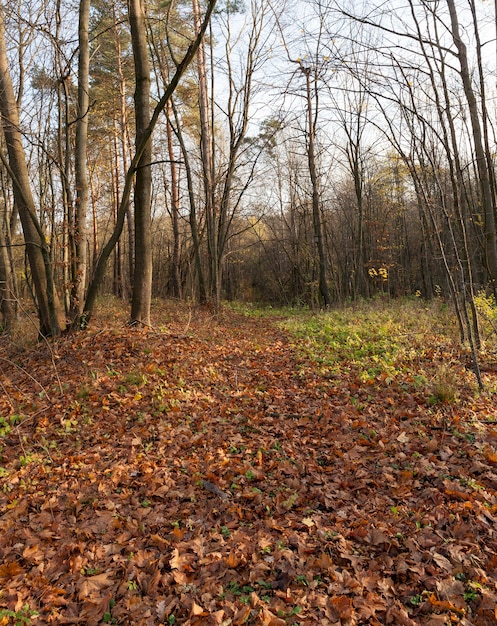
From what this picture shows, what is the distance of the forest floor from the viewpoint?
2.54 metres

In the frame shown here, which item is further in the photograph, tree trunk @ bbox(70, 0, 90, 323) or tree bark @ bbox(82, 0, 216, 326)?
tree trunk @ bbox(70, 0, 90, 323)

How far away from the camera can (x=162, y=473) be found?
404 cm

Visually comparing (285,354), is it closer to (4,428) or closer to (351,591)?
(4,428)

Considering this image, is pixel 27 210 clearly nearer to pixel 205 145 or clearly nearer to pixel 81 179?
pixel 81 179

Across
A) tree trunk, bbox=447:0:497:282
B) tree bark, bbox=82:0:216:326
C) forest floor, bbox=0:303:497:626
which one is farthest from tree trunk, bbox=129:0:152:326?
tree trunk, bbox=447:0:497:282

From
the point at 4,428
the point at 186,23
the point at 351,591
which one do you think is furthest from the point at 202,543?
the point at 186,23

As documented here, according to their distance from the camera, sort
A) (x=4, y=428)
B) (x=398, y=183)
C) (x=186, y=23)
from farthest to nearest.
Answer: (x=398, y=183) → (x=186, y=23) → (x=4, y=428)

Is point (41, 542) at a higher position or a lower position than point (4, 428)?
lower

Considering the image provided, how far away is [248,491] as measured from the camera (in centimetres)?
372

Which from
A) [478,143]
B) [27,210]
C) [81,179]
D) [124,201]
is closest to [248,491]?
[124,201]

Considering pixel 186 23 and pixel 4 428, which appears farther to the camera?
pixel 186 23

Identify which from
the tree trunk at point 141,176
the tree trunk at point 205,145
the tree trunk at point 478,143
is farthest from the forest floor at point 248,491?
the tree trunk at point 205,145

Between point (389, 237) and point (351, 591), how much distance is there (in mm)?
21545

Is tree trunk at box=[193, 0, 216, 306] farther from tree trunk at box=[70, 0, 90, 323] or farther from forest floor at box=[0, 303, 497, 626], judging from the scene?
forest floor at box=[0, 303, 497, 626]
